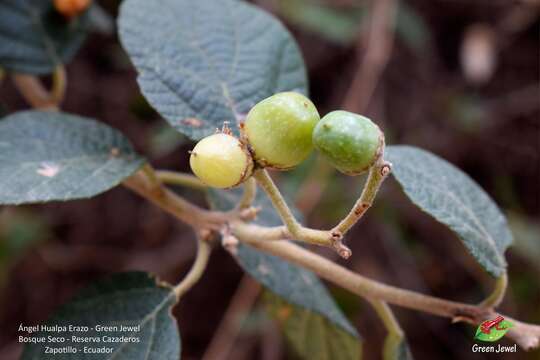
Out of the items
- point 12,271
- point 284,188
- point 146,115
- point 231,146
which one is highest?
point 231,146

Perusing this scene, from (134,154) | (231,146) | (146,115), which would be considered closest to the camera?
(231,146)

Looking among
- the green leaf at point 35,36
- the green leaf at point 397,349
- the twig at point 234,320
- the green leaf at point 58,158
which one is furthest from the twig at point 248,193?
the twig at point 234,320

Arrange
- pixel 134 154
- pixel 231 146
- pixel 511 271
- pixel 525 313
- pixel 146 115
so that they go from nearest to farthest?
pixel 231 146 < pixel 134 154 < pixel 146 115 < pixel 525 313 < pixel 511 271

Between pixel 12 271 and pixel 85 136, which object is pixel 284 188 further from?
pixel 12 271

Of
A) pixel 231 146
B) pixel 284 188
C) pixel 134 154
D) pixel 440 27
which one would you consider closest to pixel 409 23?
pixel 440 27

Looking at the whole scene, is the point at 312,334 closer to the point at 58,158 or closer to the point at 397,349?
the point at 397,349

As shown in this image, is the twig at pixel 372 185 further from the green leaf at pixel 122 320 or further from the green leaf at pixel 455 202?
the green leaf at pixel 122 320
